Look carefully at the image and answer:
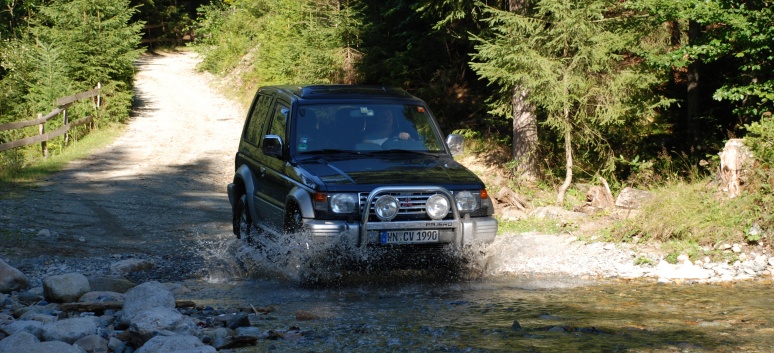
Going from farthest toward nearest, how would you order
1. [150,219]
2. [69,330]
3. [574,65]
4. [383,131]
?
1. [574,65]
2. [150,219]
3. [383,131]
4. [69,330]

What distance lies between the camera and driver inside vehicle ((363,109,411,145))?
9.08 meters

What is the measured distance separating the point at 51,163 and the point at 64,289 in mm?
13471

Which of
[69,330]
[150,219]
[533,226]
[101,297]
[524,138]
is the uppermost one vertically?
[524,138]

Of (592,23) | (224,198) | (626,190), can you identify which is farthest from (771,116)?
(224,198)

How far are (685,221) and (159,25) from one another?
171ft

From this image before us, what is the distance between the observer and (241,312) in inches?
288

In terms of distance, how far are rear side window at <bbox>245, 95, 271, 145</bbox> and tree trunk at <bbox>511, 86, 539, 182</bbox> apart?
612 cm

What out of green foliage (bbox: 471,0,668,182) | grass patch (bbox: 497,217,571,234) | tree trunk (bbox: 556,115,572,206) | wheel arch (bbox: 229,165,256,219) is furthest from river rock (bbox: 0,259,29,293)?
tree trunk (bbox: 556,115,572,206)

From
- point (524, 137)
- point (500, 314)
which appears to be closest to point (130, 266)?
point (500, 314)

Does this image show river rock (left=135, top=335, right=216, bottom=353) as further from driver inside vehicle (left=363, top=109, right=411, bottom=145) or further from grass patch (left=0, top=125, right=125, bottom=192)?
grass patch (left=0, top=125, right=125, bottom=192)

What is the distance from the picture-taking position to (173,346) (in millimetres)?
5590

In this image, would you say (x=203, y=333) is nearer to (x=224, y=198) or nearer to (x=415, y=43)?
(x=224, y=198)

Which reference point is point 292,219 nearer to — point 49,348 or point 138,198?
point 49,348

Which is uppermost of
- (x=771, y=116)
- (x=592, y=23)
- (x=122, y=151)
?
(x=592, y=23)
